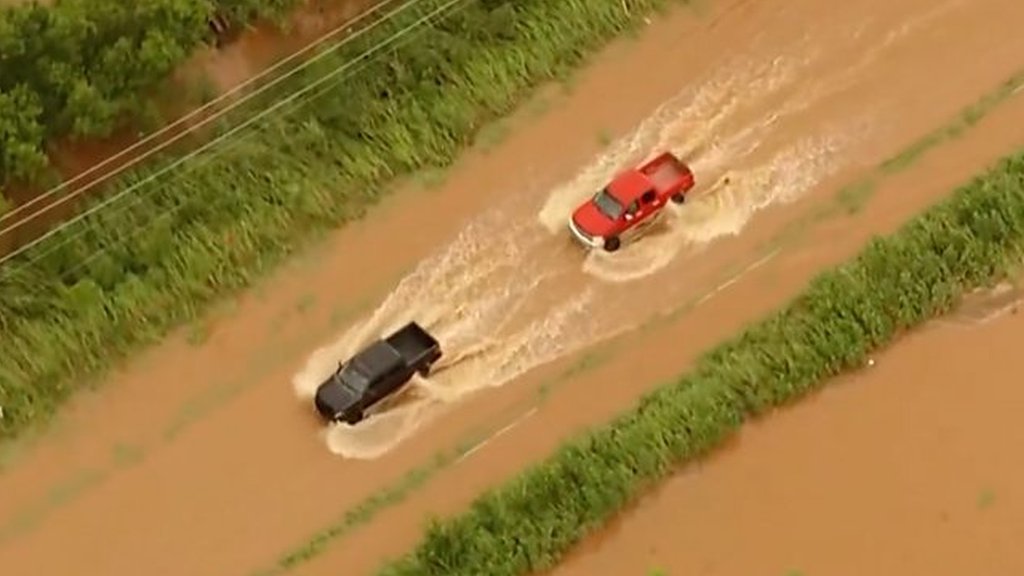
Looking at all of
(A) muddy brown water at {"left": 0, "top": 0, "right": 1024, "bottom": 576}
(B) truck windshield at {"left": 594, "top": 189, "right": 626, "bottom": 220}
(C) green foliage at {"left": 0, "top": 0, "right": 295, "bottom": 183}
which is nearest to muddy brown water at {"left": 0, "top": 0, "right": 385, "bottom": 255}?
(C) green foliage at {"left": 0, "top": 0, "right": 295, "bottom": 183}

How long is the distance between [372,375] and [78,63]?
347 centimetres

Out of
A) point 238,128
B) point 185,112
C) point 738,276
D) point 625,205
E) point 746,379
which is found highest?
point 185,112

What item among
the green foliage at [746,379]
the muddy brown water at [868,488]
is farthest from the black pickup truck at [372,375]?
the muddy brown water at [868,488]

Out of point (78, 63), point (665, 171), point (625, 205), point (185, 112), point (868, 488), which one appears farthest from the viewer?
point (665, 171)

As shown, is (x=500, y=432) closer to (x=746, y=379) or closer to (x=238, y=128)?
(x=746, y=379)

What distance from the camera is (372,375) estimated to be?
15.4 metres

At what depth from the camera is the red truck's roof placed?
16297 millimetres

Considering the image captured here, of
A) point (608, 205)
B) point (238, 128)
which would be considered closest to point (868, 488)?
point (608, 205)

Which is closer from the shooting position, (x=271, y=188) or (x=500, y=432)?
(x=500, y=432)

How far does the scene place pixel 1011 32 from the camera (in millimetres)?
17859

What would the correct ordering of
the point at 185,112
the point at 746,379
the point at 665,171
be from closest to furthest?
the point at 746,379, the point at 185,112, the point at 665,171

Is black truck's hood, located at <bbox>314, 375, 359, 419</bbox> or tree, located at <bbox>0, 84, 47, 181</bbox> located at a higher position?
tree, located at <bbox>0, 84, 47, 181</bbox>

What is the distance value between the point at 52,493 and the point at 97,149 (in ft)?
9.62

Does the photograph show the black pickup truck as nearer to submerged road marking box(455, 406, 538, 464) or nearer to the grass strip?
submerged road marking box(455, 406, 538, 464)
